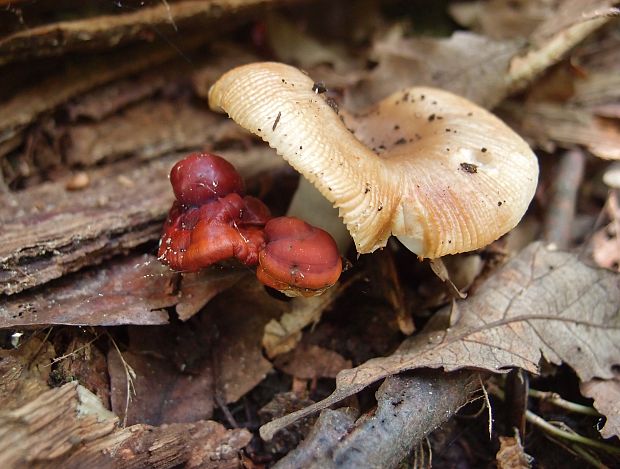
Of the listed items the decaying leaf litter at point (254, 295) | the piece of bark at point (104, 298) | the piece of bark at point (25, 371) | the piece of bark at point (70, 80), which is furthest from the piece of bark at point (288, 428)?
the piece of bark at point (70, 80)

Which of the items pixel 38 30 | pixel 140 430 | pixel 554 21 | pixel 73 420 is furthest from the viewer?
pixel 554 21

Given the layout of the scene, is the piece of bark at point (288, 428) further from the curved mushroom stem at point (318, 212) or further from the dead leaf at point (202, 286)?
the curved mushroom stem at point (318, 212)

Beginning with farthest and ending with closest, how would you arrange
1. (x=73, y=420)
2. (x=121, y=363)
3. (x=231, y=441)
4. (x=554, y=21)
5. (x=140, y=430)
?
(x=554, y=21) → (x=121, y=363) → (x=231, y=441) → (x=140, y=430) → (x=73, y=420)

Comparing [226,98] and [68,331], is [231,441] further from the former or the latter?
[226,98]

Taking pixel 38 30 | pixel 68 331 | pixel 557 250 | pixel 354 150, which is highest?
pixel 38 30

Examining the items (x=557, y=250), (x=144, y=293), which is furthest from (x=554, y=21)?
(x=144, y=293)
